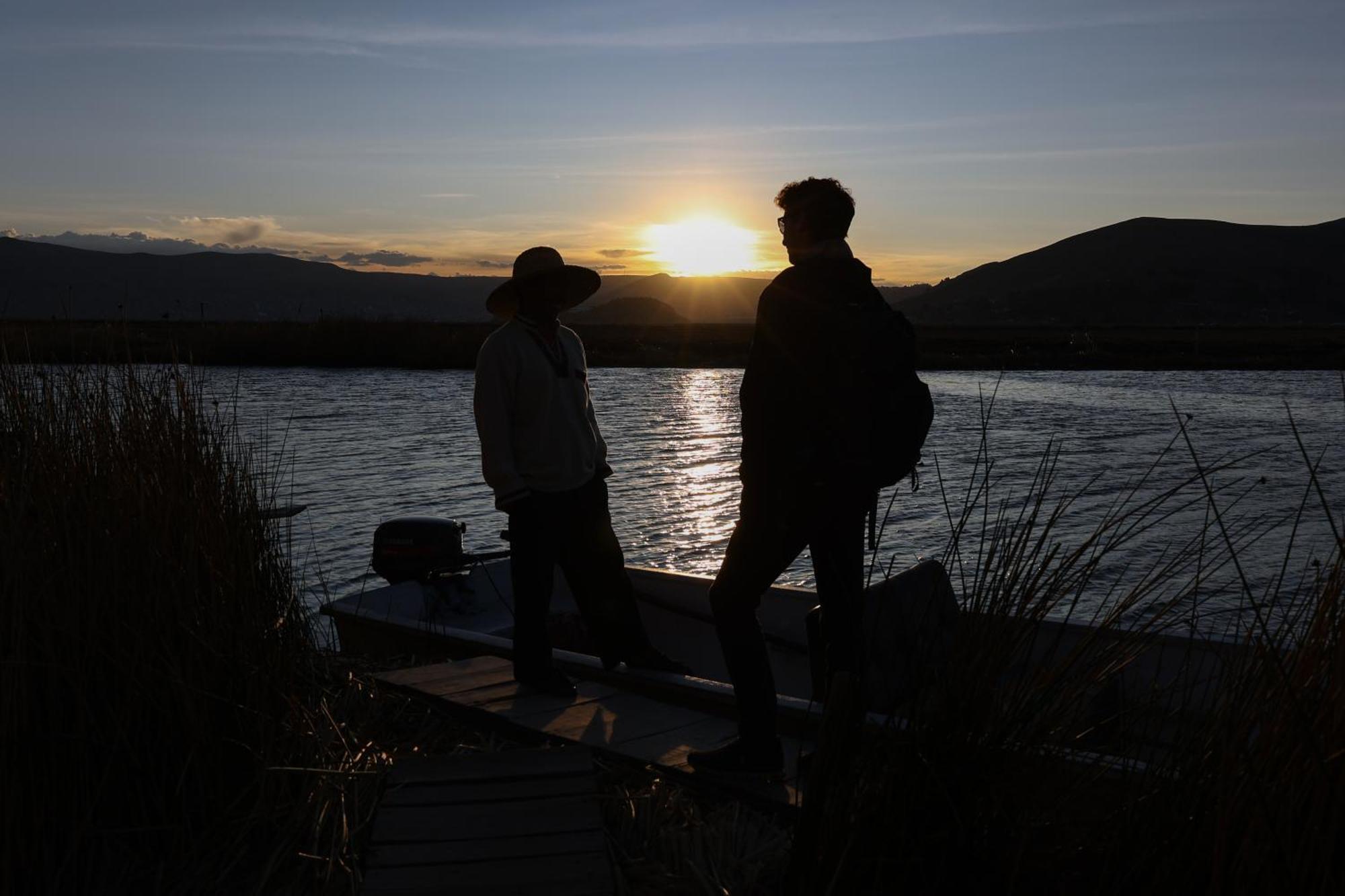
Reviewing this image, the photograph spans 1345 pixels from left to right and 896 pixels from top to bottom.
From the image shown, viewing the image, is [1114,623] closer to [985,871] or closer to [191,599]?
[985,871]

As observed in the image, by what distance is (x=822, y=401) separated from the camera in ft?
9.83

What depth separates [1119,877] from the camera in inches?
90.8

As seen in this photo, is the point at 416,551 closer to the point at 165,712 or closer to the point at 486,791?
the point at 486,791

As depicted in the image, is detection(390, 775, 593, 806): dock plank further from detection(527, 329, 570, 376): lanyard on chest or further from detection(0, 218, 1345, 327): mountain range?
detection(0, 218, 1345, 327): mountain range

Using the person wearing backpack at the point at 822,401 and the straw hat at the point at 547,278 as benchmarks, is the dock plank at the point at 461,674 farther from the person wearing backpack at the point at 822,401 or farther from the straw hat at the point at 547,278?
the person wearing backpack at the point at 822,401

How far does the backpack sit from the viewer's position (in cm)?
298

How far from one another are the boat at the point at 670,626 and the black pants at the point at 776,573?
25cm

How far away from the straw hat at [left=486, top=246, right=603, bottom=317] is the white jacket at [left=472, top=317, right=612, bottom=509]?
0.14 metres

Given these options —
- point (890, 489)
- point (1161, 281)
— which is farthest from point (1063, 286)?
point (890, 489)

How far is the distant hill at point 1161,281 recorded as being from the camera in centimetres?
11888

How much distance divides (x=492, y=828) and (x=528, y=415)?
1.57m

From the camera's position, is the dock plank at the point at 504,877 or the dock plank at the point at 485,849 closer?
the dock plank at the point at 504,877

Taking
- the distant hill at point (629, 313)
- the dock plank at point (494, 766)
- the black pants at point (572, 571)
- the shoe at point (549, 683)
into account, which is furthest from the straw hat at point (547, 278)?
the distant hill at point (629, 313)

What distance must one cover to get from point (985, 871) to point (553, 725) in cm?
181
